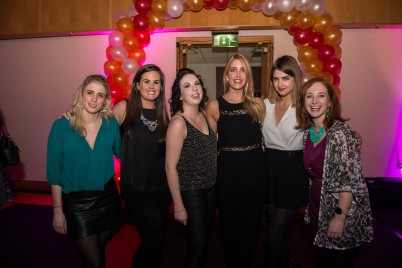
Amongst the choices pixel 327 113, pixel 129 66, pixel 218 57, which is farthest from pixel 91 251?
pixel 218 57

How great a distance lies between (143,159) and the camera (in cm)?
188

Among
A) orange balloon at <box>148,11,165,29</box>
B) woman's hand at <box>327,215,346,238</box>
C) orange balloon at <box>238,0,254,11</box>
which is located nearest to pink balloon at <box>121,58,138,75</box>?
orange balloon at <box>148,11,165,29</box>

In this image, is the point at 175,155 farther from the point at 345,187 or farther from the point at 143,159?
the point at 345,187

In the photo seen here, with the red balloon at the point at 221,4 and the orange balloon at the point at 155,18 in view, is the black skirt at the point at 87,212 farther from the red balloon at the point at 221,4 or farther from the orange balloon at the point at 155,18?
the red balloon at the point at 221,4

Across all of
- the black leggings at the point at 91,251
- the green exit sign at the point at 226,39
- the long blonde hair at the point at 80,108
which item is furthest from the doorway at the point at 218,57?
the black leggings at the point at 91,251

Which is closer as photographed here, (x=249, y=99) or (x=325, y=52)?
(x=249, y=99)

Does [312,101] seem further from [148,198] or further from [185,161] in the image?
[148,198]

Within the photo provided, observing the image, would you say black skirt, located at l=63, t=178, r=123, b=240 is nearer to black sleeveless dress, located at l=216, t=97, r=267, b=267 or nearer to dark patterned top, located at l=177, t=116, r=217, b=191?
dark patterned top, located at l=177, t=116, r=217, b=191

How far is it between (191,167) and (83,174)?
0.68m

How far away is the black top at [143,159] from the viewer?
1.87 metres

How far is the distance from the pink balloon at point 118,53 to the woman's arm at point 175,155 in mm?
2670

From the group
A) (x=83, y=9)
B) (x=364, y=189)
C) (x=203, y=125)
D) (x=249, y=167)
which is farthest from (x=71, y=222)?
(x=83, y=9)

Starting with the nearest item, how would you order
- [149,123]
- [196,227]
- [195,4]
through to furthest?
[196,227] → [149,123] → [195,4]

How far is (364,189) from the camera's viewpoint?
155 cm
